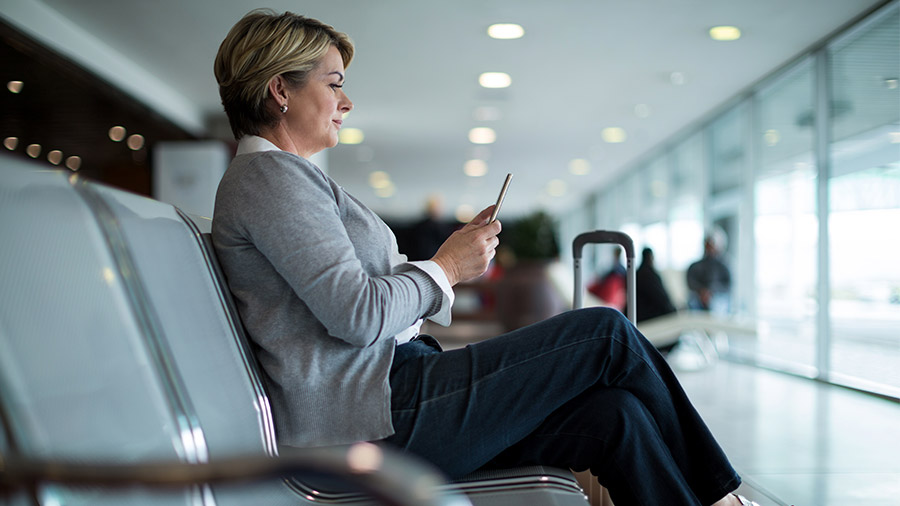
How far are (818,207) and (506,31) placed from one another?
286cm

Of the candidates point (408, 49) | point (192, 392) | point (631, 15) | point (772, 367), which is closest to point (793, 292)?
point (772, 367)

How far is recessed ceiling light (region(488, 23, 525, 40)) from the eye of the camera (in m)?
4.95

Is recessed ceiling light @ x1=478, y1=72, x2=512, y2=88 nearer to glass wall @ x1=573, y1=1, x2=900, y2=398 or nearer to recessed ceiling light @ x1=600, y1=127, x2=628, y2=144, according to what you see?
glass wall @ x1=573, y1=1, x2=900, y2=398

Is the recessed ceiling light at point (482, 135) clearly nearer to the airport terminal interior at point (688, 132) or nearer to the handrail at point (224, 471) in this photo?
the airport terminal interior at point (688, 132)

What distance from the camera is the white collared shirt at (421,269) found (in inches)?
48.0

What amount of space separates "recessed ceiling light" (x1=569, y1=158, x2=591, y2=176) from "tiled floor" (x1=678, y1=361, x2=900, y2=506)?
6.46 metres

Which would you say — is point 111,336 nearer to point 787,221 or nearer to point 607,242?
point 607,242

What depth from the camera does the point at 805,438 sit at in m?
3.21

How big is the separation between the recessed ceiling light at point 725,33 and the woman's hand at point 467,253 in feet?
14.5

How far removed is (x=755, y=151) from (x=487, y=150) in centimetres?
433

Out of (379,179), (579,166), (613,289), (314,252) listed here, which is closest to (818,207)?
(613,289)

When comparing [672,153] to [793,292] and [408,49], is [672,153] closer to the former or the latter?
[793,292]

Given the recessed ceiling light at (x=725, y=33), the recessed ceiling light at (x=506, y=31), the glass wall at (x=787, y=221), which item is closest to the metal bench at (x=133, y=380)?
the recessed ceiling light at (x=506, y=31)

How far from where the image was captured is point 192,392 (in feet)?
3.08
